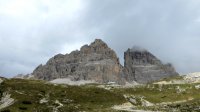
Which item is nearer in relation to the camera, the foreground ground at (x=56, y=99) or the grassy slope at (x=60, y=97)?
the foreground ground at (x=56, y=99)

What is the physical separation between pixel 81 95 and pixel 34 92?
1329 centimetres

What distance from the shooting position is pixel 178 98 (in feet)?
476

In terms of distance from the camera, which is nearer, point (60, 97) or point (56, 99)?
point (56, 99)

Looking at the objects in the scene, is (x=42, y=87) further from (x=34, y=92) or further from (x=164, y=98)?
(x=164, y=98)

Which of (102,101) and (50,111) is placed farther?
(102,101)

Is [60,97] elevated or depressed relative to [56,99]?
elevated

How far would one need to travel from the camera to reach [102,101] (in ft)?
319

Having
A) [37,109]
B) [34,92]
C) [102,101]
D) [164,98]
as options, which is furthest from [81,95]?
[164,98]

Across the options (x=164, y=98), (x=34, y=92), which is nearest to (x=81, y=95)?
(x=34, y=92)

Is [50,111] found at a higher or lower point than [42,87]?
lower

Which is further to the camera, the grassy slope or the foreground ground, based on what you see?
the grassy slope

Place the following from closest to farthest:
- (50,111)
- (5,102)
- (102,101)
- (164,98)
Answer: (50,111), (5,102), (102,101), (164,98)

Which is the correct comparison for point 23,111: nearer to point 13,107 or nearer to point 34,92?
point 13,107

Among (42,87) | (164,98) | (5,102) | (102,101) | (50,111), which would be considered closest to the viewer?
(50,111)
